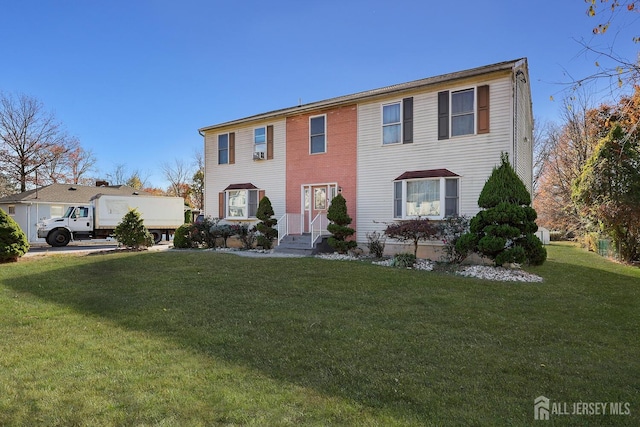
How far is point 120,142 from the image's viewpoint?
34.8 m

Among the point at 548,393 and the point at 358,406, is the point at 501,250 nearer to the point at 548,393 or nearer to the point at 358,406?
the point at 548,393

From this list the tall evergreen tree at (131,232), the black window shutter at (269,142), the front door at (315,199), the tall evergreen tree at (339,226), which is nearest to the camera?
the tall evergreen tree at (339,226)

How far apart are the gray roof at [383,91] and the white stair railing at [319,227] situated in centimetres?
437

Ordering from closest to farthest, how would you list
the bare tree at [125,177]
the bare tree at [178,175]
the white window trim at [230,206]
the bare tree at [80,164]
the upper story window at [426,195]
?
the upper story window at [426,195] < the white window trim at [230,206] < the bare tree at [80,164] < the bare tree at [178,175] < the bare tree at [125,177]

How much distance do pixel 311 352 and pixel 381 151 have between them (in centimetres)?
1038

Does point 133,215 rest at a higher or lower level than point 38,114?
lower

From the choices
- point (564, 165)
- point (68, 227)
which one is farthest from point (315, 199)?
point (564, 165)

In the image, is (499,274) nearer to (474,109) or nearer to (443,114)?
(474,109)

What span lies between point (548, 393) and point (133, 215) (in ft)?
52.8

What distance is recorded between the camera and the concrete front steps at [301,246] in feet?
44.1

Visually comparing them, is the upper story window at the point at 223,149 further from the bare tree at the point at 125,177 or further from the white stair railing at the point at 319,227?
the bare tree at the point at 125,177

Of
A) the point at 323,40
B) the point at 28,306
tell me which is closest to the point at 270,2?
the point at 323,40

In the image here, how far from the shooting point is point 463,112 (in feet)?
39.3

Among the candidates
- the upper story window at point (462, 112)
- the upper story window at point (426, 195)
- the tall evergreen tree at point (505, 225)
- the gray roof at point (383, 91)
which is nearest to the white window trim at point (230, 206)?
the gray roof at point (383, 91)
